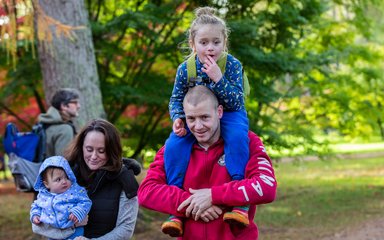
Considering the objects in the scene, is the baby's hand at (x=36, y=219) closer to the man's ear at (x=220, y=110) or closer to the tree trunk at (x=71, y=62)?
the man's ear at (x=220, y=110)

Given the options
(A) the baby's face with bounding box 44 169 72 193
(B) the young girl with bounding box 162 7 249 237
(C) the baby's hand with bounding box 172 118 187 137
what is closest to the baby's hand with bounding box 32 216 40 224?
(A) the baby's face with bounding box 44 169 72 193

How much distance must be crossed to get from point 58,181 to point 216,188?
3.35ft

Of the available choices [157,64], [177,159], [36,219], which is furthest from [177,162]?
[157,64]

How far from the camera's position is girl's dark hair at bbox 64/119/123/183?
3.60 meters

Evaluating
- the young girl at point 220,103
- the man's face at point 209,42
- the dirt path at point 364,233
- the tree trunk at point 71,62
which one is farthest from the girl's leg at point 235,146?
the dirt path at point 364,233

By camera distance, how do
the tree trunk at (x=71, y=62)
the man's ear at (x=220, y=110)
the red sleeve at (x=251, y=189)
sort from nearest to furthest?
the red sleeve at (x=251, y=189), the man's ear at (x=220, y=110), the tree trunk at (x=71, y=62)

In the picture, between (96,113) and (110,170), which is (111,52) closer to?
(96,113)

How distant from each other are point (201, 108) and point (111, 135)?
0.84 m

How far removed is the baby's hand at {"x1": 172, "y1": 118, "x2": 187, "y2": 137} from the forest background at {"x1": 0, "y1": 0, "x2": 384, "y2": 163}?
15.4 ft

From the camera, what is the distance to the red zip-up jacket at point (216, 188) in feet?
9.55

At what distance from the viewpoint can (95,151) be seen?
3594 mm

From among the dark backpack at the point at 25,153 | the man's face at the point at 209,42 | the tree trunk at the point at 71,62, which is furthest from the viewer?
the tree trunk at the point at 71,62

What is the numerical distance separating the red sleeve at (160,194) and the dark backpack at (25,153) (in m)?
3.22

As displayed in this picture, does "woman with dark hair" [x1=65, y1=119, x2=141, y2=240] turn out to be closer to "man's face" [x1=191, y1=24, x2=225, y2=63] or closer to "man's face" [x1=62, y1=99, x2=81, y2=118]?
"man's face" [x1=191, y1=24, x2=225, y2=63]
